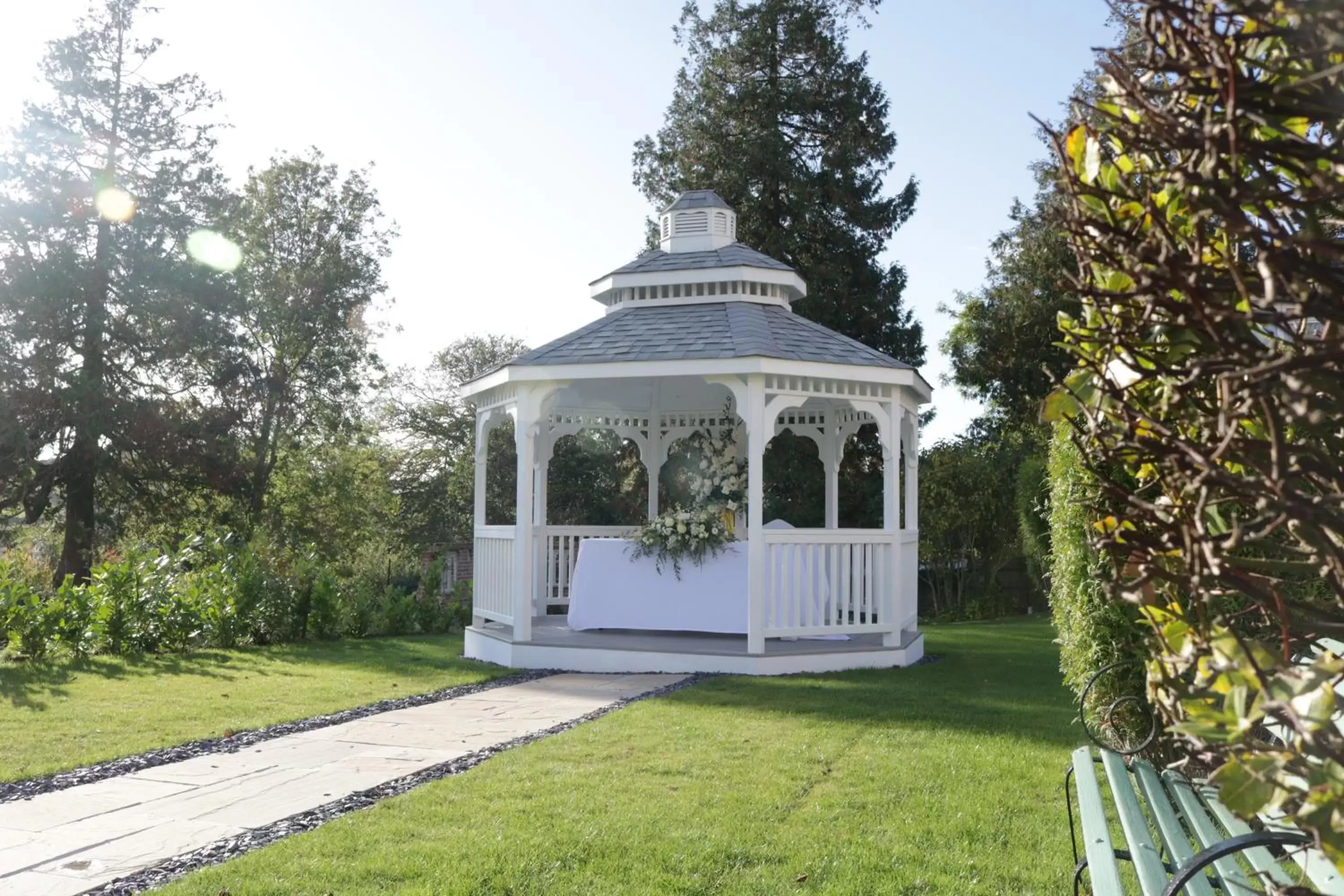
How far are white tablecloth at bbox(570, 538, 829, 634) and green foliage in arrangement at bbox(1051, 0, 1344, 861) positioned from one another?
8975mm

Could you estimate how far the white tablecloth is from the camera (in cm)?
1095

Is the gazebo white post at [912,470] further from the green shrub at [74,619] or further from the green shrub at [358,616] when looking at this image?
the green shrub at [74,619]

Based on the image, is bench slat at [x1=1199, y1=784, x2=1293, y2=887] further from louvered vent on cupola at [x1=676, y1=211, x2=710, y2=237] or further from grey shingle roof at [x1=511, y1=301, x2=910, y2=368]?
louvered vent on cupola at [x1=676, y1=211, x2=710, y2=237]

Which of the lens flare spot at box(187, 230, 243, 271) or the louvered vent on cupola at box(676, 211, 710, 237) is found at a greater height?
the lens flare spot at box(187, 230, 243, 271)

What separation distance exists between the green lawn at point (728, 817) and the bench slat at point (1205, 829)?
0.68 metres

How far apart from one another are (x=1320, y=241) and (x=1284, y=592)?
474 centimetres

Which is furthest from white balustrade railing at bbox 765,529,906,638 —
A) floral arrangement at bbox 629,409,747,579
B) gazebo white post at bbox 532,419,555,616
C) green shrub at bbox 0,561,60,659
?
green shrub at bbox 0,561,60,659

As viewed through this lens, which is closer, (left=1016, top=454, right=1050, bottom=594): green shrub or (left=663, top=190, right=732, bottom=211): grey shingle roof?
(left=663, top=190, right=732, bottom=211): grey shingle roof

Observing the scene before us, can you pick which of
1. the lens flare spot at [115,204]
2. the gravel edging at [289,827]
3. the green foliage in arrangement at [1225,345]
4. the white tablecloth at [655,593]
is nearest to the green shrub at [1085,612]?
the gravel edging at [289,827]

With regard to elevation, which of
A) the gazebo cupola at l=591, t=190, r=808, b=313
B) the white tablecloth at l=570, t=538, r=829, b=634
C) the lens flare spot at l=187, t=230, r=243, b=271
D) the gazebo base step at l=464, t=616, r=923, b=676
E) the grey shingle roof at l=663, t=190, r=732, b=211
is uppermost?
the lens flare spot at l=187, t=230, r=243, b=271

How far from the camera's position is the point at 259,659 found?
1135cm

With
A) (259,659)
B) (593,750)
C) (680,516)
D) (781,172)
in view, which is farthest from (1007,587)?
(593,750)

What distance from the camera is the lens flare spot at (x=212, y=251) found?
2436 cm

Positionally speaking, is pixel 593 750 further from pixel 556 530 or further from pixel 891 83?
pixel 891 83
